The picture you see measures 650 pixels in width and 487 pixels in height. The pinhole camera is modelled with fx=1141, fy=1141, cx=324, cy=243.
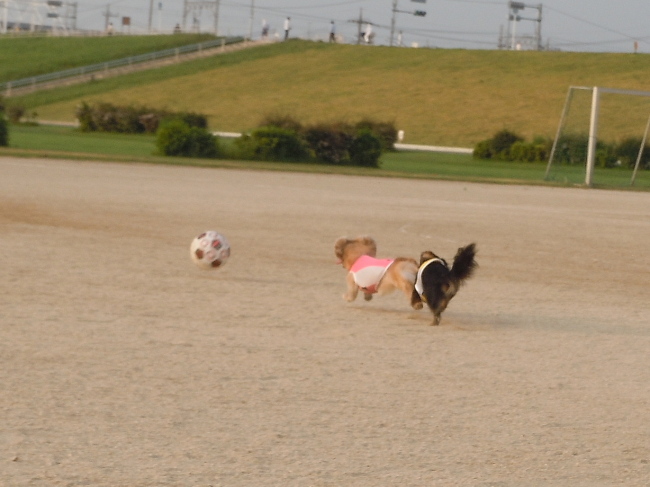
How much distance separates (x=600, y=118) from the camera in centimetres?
5203

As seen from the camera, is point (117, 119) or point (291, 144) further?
point (117, 119)

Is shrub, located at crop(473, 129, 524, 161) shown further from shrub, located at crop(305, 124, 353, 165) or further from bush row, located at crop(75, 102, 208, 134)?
shrub, located at crop(305, 124, 353, 165)

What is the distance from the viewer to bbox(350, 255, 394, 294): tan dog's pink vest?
27.3 feet

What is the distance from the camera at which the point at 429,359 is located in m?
6.73

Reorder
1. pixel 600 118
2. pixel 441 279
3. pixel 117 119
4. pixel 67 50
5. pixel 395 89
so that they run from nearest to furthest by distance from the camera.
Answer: pixel 441 279, pixel 117 119, pixel 600 118, pixel 395 89, pixel 67 50

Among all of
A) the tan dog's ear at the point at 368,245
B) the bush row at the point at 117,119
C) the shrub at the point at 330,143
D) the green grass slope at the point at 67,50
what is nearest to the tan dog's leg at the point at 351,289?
the tan dog's ear at the point at 368,245

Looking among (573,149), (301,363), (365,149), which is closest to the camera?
(301,363)

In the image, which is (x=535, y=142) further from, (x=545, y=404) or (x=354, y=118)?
(x=545, y=404)

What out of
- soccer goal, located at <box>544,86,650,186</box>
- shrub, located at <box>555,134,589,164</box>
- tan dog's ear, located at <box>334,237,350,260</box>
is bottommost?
tan dog's ear, located at <box>334,237,350,260</box>

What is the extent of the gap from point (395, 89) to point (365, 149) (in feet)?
121

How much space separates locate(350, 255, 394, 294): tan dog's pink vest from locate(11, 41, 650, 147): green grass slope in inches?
1734

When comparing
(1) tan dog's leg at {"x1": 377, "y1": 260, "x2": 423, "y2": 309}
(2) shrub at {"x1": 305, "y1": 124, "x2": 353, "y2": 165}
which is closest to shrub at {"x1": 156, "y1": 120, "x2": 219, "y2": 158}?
(2) shrub at {"x1": 305, "y1": 124, "x2": 353, "y2": 165}

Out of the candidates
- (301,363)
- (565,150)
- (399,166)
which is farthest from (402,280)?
(399,166)

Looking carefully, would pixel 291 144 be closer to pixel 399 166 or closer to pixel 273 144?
pixel 273 144
